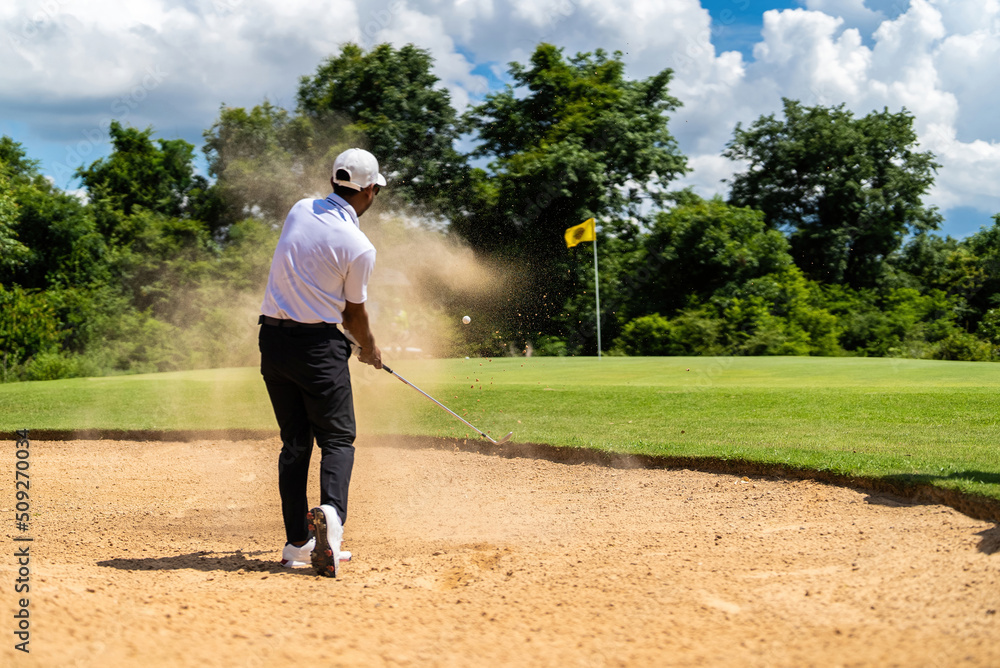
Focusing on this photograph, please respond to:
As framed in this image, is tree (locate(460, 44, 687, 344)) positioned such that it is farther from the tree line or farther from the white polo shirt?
the white polo shirt

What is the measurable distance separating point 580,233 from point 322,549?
2366cm

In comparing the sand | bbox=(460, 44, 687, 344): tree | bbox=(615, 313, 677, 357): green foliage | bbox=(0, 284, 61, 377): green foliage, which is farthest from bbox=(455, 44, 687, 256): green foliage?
the sand

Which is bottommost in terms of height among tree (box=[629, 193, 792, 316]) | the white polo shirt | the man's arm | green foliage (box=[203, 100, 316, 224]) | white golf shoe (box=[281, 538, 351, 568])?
white golf shoe (box=[281, 538, 351, 568])

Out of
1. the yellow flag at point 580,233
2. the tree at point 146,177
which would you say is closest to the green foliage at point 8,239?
the tree at point 146,177

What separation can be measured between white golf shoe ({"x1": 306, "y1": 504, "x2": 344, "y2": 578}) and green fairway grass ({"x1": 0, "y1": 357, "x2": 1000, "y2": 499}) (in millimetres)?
3744

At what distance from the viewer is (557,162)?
31109 mm

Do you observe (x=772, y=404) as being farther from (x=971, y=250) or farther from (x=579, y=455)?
(x=971, y=250)

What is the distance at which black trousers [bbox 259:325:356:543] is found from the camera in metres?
4.00

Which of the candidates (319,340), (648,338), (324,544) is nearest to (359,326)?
(319,340)

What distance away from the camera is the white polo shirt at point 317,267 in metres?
3.96

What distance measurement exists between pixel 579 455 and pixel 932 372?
10.8 m

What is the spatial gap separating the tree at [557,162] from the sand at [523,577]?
2459 centimetres

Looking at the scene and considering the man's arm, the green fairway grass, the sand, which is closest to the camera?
the sand

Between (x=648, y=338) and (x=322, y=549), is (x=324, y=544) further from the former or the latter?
(x=648, y=338)
